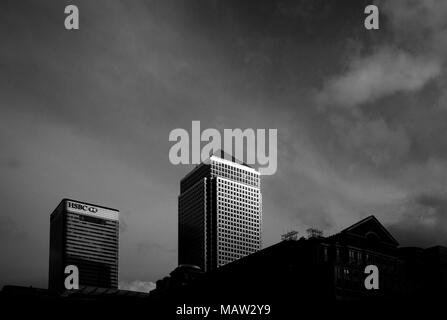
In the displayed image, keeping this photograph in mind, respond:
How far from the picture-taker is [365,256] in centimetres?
15838

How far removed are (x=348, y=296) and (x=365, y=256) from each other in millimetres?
17005
